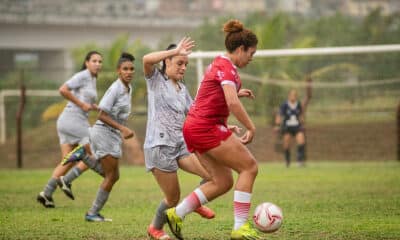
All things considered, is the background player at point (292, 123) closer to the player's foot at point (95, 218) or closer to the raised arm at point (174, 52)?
the player's foot at point (95, 218)

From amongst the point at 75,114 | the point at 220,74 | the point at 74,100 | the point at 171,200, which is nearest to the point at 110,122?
the point at 171,200

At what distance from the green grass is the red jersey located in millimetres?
1454

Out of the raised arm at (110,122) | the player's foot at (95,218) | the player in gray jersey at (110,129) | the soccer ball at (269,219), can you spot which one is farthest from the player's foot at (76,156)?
the soccer ball at (269,219)

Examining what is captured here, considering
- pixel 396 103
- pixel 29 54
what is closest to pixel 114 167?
pixel 396 103

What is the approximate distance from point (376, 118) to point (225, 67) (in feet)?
67.4

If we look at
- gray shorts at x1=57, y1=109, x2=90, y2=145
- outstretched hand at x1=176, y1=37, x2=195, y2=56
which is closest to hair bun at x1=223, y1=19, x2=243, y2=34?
outstretched hand at x1=176, y1=37, x2=195, y2=56

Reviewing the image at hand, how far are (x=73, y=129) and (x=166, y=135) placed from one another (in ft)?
16.6

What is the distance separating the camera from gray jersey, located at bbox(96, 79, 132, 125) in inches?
448

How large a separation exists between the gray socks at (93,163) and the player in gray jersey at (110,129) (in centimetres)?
62

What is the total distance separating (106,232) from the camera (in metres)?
10.2

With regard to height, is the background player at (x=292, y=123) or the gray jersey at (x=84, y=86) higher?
the gray jersey at (x=84, y=86)

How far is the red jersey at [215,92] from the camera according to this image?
8781 millimetres

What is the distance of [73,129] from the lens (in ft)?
47.3

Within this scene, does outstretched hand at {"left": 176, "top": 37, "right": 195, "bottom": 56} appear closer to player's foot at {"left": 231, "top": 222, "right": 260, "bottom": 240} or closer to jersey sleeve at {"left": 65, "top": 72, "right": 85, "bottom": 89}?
player's foot at {"left": 231, "top": 222, "right": 260, "bottom": 240}
